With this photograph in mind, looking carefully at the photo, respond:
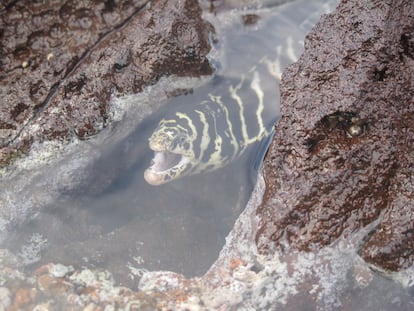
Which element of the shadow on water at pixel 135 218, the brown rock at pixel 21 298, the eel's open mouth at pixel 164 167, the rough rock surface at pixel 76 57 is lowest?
the brown rock at pixel 21 298

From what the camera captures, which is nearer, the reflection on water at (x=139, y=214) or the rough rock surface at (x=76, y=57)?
the rough rock surface at (x=76, y=57)

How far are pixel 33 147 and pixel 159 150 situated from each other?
42.1 inches

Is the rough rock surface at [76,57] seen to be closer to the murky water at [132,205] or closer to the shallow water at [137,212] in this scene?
the murky water at [132,205]

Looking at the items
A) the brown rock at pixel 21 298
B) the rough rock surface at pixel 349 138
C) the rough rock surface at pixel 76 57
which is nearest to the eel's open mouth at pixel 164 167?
the rough rock surface at pixel 76 57

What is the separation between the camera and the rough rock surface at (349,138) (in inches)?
97.3

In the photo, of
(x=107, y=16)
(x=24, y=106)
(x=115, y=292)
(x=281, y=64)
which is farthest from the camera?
(x=281, y=64)

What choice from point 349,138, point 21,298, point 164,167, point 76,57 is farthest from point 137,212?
point 349,138

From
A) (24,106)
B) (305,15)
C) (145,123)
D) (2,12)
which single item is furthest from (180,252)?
(305,15)

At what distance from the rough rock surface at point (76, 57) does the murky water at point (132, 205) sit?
0.25 m

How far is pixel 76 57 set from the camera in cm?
346

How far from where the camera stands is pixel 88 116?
3.49m

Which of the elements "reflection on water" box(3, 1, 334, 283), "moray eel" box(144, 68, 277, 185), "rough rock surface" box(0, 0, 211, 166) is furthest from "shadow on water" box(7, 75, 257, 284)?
"rough rock surface" box(0, 0, 211, 166)

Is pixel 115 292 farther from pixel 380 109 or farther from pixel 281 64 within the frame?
pixel 281 64

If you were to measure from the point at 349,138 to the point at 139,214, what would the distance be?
1.95 meters
